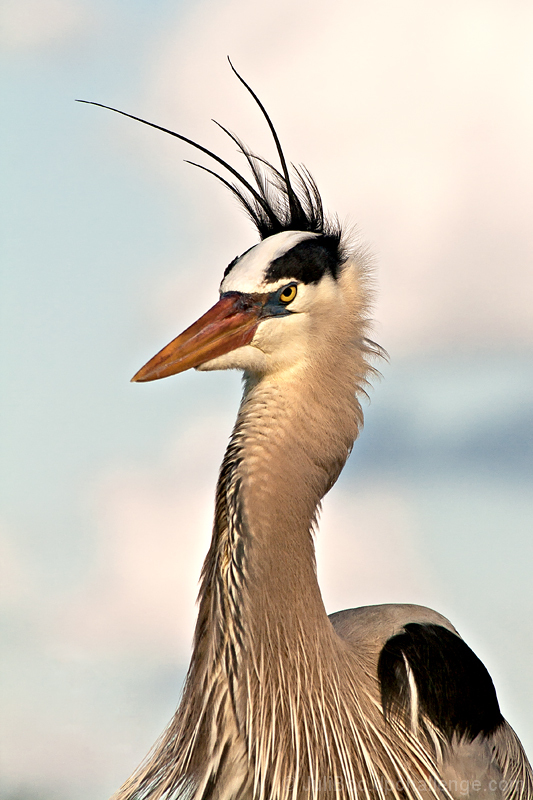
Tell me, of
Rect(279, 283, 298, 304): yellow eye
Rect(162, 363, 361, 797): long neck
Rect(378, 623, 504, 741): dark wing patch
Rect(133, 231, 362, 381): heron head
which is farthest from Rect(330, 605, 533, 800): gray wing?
Rect(279, 283, 298, 304): yellow eye

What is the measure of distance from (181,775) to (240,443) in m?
0.99

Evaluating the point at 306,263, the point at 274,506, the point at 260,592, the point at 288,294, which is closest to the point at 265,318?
the point at 288,294

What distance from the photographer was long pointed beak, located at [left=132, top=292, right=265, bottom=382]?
2.76m

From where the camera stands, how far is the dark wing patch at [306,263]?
287 centimetres

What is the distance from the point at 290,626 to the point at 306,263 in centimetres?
109

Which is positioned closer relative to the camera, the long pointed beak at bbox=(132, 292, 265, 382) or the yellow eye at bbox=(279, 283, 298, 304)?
the long pointed beak at bbox=(132, 292, 265, 382)

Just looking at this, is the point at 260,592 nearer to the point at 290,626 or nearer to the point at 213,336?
the point at 290,626

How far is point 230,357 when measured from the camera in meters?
2.84

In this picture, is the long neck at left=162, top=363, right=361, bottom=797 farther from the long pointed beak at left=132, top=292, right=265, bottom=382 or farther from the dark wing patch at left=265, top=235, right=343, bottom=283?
the dark wing patch at left=265, top=235, right=343, bottom=283

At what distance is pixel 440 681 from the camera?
308 cm

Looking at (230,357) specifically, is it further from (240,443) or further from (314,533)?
(314,533)

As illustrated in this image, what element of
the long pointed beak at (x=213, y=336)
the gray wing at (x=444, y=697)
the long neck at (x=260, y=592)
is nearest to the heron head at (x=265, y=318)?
the long pointed beak at (x=213, y=336)

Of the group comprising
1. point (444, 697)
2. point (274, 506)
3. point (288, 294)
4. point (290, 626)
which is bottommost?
point (444, 697)

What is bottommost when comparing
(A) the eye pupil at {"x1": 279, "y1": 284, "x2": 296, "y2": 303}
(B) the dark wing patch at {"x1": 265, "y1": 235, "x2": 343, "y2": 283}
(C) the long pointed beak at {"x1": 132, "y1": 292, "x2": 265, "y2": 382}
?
(C) the long pointed beak at {"x1": 132, "y1": 292, "x2": 265, "y2": 382}
